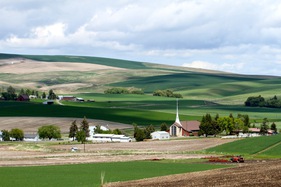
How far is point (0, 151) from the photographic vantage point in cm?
9731

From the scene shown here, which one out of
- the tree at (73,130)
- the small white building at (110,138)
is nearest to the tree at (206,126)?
the small white building at (110,138)

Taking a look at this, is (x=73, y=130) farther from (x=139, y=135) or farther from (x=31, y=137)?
(x=139, y=135)

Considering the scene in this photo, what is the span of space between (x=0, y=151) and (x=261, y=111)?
100 metres

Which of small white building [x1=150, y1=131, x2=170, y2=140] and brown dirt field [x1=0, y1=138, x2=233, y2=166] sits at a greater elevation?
small white building [x1=150, y1=131, x2=170, y2=140]

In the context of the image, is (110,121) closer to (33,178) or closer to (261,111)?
(261,111)

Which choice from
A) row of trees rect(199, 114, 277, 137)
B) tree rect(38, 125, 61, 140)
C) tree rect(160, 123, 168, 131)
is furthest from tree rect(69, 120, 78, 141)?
row of trees rect(199, 114, 277, 137)

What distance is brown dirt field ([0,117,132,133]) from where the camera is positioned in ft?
458

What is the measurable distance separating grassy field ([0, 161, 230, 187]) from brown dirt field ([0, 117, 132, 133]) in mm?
67443

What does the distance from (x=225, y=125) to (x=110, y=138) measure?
22592 mm

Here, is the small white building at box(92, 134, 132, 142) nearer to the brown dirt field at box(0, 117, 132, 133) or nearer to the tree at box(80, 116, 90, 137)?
the tree at box(80, 116, 90, 137)

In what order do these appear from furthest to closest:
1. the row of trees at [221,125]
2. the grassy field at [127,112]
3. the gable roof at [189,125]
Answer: the grassy field at [127,112] < the gable roof at [189,125] < the row of trees at [221,125]

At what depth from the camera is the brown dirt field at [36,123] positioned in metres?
140

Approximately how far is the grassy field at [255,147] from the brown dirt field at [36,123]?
44843mm

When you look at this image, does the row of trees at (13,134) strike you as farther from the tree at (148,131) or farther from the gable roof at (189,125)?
the gable roof at (189,125)
